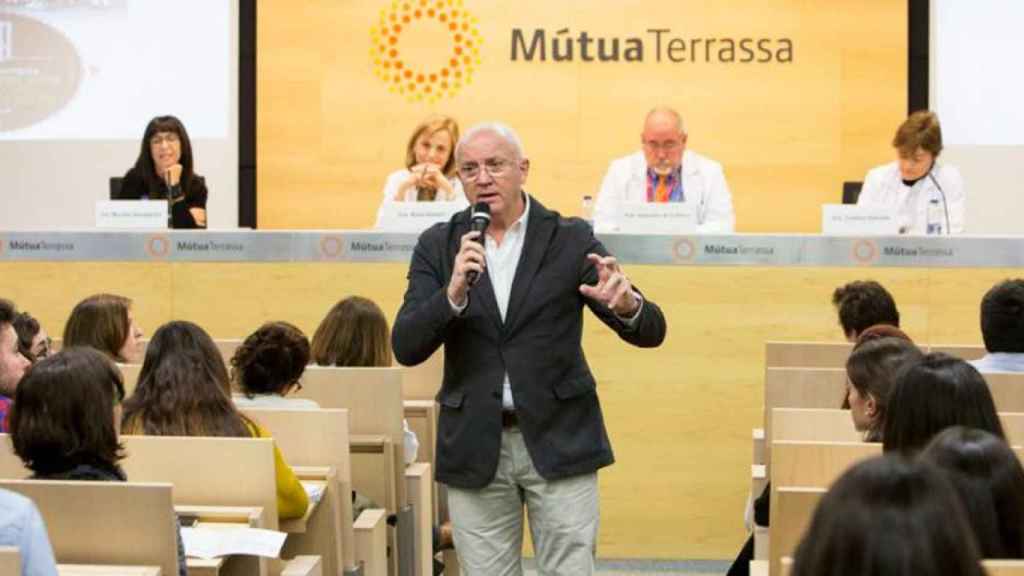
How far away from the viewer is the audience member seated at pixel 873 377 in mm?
4047

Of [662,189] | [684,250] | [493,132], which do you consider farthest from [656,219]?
[493,132]

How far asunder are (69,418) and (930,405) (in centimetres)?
166

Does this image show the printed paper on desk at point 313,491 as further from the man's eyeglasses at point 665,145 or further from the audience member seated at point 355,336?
the man's eyeglasses at point 665,145

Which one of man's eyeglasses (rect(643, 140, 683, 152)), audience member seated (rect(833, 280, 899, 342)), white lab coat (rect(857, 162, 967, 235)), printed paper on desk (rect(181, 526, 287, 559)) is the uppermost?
man's eyeglasses (rect(643, 140, 683, 152))

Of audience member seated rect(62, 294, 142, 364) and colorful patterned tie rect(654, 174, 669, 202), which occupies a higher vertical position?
colorful patterned tie rect(654, 174, 669, 202)

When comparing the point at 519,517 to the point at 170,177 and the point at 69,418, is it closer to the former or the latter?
the point at 69,418

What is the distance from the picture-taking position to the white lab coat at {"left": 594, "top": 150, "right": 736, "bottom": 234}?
838cm

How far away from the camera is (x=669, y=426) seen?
22.9 ft

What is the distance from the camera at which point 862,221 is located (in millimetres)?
7258

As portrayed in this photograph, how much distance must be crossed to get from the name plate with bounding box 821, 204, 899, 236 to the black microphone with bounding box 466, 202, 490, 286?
3.55 meters

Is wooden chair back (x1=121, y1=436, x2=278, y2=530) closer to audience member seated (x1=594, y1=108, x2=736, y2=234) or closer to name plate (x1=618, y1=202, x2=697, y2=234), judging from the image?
name plate (x1=618, y1=202, x2=697, y2=234)

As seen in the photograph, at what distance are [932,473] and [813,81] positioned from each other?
927 cm

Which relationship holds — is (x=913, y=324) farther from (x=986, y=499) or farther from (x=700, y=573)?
(x=986, y=499)

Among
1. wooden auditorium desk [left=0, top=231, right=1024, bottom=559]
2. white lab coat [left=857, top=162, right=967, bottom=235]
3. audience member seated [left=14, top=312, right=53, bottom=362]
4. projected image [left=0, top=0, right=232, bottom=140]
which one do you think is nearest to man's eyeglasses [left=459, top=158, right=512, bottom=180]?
audience member seated [left=14, top=312, right=53, bottom=362]
